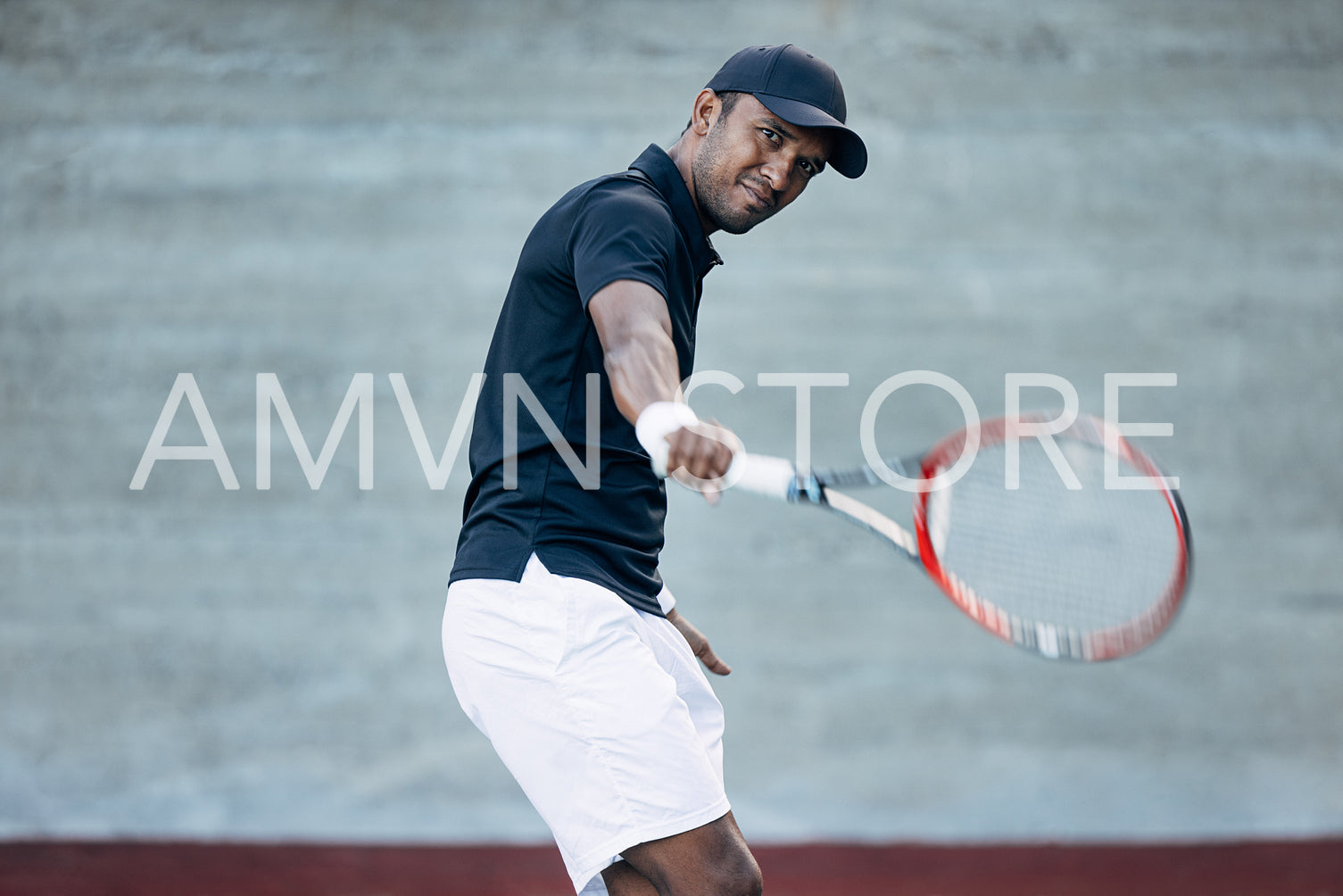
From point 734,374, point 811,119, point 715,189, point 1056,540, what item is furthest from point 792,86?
point 734,374

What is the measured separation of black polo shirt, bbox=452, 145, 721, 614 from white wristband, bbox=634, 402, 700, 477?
256 millimetres

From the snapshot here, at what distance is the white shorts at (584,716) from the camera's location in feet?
5.79

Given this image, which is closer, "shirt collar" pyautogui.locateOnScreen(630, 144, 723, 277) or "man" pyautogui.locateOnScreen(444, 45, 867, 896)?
"man" pyautogui.locateOnScreen(444, 45, 867, 896)

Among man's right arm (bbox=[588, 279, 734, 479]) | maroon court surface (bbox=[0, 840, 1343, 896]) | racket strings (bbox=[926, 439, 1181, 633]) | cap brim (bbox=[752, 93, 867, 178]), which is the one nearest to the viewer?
man's right arm (bbox=[588, 279, 734, 479])

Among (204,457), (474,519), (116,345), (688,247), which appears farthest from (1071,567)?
(116,345)

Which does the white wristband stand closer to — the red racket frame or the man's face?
the man's face

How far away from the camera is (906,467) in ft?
6.93

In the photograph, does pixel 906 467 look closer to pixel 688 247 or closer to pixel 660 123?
pixel 688 247

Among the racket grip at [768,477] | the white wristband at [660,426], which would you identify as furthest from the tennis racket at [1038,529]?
the white wristband at [660,426]

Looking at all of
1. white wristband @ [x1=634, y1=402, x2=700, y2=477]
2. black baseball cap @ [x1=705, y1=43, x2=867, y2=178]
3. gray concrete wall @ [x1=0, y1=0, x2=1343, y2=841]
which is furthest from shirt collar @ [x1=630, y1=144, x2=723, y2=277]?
gray concrete wall @ [x1=0, y1=0, x2=1343, y2=841]

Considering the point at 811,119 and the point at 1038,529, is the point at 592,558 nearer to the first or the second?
the point at 811,119

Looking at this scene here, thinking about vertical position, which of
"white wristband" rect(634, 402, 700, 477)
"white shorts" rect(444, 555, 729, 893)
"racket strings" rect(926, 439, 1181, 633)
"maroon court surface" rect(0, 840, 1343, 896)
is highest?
"white wristband" rect(634, 402, 700, 477)

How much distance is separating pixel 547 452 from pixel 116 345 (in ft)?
10.6

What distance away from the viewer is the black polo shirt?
1814mm
